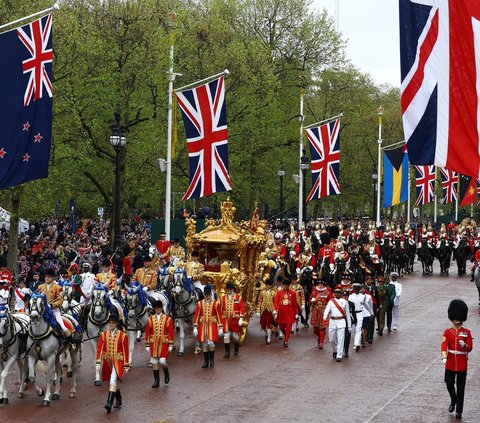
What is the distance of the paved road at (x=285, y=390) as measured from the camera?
14.6m

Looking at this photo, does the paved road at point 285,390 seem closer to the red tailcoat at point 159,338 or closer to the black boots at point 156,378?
the black boots at point 156,378

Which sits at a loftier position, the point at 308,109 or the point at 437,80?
the point at 308,109

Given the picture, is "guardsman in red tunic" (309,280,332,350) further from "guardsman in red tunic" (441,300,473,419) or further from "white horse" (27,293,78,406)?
"white horse" (27,293,78,406)

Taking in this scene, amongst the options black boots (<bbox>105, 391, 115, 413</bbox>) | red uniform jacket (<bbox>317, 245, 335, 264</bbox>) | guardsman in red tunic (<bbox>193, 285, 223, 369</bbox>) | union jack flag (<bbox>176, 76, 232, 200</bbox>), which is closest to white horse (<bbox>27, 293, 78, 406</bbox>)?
black boots (<bbox>105, 391, 115, 413</bbox>)

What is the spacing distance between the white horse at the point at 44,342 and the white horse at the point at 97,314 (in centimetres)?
117

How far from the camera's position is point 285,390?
16.5 meters

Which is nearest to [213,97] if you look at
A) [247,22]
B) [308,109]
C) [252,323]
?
[252,323]

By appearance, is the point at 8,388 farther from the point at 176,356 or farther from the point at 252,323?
the point at 252,323

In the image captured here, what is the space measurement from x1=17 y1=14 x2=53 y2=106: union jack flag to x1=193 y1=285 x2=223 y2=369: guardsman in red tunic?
506cm

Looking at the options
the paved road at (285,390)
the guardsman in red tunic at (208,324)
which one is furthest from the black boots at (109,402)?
the guardsman in red tunic at (208,324)

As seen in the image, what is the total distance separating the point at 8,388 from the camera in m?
16.5

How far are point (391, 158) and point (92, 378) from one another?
974 inches

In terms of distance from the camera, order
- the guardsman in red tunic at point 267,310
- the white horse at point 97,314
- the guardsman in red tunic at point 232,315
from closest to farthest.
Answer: the white horse at point 97,314 → the guardsman in red tunic at point 232,315 → the guardsman in red tunic at point 267,310

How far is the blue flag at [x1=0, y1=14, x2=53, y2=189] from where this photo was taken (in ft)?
59.2
